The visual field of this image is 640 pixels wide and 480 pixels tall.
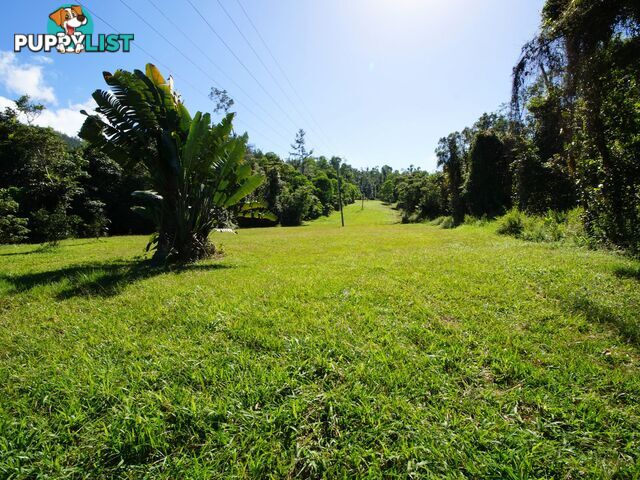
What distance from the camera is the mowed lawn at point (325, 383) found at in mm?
1908

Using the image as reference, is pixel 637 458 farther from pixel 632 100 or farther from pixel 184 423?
pixel 632 100

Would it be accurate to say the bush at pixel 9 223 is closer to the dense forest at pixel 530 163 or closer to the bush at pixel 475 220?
the dense forest at pixel 530 163

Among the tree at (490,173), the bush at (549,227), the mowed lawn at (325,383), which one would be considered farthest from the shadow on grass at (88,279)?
the tree at (490,173)

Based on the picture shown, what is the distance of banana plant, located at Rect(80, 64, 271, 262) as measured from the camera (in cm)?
760

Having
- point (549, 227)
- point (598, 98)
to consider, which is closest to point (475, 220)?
point (549, 227)

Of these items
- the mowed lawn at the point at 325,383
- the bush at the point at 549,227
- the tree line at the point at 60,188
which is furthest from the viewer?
the tree line at the point at 60,188

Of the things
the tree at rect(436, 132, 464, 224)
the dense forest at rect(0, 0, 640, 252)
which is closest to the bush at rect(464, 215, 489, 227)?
the dense forest at rect(0, 0, 640, 252)

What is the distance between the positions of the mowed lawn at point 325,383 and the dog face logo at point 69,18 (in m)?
9.76

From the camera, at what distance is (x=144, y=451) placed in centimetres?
195

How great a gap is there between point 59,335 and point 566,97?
36.1 ft

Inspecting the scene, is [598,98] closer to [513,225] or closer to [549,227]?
[549,227]

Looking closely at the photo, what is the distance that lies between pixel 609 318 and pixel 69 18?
1609 centimetres

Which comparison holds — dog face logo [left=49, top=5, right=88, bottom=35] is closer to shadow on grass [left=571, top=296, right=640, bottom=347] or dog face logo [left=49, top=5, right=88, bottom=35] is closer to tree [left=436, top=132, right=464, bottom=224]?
shadow on grass [left=571, top=296, right=640, bottom=347]

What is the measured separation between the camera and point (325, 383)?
8.66ft
